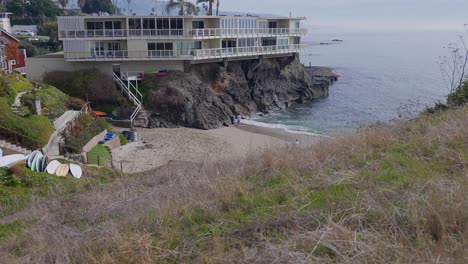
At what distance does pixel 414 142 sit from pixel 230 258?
225 inches

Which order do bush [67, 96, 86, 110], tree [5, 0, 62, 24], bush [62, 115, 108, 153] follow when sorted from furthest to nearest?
tree [5, 0, 62, 24] → bush [67, 96, 86, 110] → bush [62, 115, 108, 153]

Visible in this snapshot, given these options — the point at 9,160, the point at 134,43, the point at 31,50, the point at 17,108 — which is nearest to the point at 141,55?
the point at 134,43

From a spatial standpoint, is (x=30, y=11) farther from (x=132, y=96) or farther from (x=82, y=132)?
(x=82, y=132)

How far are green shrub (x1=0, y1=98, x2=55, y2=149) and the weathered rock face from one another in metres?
14.0

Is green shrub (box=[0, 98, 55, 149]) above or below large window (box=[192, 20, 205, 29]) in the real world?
below

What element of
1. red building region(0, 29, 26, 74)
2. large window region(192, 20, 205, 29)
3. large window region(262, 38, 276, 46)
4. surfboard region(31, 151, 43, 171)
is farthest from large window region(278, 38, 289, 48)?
surfboard region(31, 151, 43, 171)

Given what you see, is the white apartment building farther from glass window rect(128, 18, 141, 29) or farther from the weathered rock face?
the weathered rock face

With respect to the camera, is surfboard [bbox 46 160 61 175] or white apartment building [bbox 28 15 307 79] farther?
white apartment building [bbox 28 15 307 79]

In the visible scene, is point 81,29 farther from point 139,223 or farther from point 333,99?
point 139,223

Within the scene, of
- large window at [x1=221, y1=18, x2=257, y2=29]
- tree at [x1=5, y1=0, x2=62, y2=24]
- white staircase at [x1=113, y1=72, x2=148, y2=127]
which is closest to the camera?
white staircase at [x1=113, y1=72, x2=148, y2=127]

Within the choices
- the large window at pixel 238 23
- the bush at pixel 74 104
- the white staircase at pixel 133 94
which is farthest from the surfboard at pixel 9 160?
the large window at pixel 238 23

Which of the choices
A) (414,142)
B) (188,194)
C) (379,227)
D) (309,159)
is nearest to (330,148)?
(309,159)

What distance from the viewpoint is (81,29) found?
38.0 metres

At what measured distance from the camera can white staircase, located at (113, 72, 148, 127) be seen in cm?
3472
